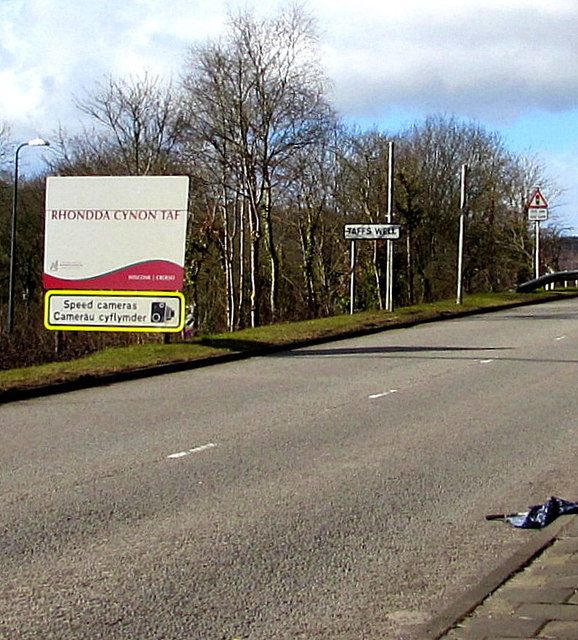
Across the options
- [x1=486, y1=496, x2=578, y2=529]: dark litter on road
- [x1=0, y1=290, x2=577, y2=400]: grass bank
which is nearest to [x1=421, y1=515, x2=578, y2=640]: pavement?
[x1=486, y1=496, x2=578, y2=529]: dark litter on road

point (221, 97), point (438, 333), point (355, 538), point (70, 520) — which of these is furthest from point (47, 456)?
point (221, 97)

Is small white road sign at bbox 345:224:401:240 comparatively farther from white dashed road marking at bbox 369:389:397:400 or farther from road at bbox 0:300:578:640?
white dashed road marking at bbox 369:389:397:400

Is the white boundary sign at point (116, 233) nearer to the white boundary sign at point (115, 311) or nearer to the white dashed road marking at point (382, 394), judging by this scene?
the white boundary sign at point (115, 311)

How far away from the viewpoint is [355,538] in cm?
721

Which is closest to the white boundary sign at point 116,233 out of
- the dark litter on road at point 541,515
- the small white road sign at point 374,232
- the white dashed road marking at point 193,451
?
the white dashed road marking at point 193,451

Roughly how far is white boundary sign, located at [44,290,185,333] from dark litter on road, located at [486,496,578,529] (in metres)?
13.4

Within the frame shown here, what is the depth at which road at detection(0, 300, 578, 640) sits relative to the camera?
226 inches

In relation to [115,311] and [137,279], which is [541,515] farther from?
[137,279]

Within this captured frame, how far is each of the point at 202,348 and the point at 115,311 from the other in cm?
180

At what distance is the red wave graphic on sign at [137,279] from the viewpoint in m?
21.0

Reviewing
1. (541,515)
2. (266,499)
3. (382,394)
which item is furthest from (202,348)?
(541,515)

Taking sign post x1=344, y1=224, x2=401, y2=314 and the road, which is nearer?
the road

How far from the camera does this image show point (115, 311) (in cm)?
2092

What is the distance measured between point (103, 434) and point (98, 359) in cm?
773
